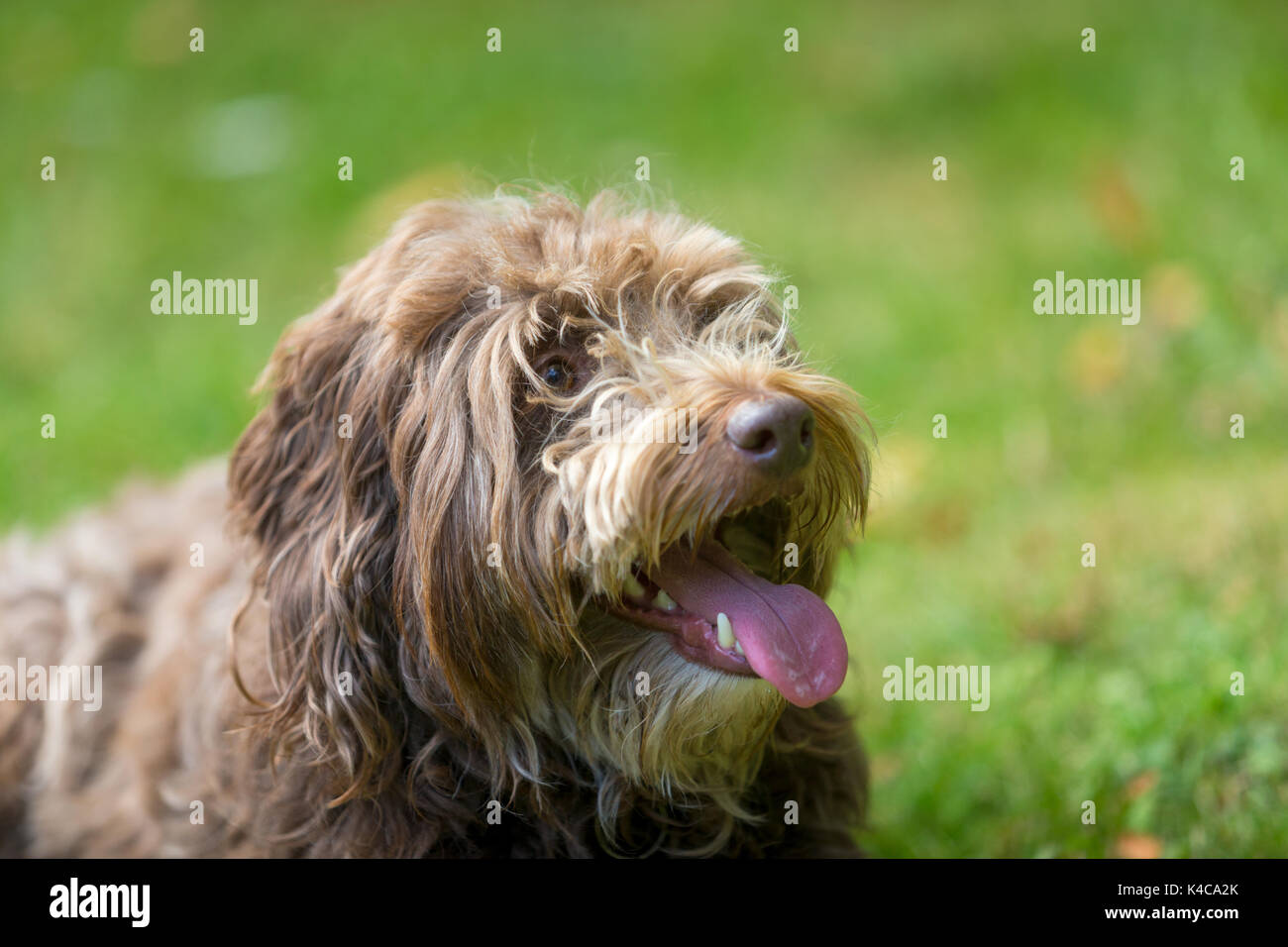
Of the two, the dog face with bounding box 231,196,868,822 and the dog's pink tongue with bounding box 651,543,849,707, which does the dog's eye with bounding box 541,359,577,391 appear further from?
the dog's pink tongue with bounding box 651,543,849,707

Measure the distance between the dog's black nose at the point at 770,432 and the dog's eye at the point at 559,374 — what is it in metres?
0.46

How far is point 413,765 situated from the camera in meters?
3.18

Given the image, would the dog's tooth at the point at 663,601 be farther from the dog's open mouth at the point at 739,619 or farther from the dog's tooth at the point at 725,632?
the dog's tooth at the point at 725,632

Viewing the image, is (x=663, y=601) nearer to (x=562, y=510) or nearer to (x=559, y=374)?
(x=562, y=510)

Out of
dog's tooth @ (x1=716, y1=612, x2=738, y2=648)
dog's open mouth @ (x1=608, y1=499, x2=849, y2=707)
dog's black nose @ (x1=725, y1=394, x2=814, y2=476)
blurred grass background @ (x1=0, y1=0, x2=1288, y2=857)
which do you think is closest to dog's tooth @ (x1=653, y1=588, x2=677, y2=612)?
dog's open mouth @ (x1=608, y1=499, x2=849, y2=707)

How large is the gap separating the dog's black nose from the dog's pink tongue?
0.36 metres

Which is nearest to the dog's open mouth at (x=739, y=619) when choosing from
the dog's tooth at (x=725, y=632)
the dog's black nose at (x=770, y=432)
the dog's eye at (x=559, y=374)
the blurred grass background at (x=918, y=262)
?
the dog's tooth at (x=725, y=632)

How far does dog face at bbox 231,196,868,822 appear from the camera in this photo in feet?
9.60

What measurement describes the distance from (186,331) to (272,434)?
476cm

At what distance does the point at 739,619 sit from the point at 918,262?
5156 millimetres

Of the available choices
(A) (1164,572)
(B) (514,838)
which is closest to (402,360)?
(B) (514,838)

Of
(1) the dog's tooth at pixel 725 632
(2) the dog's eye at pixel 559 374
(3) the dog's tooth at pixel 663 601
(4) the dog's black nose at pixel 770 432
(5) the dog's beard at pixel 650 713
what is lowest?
(5) the dog's beard at pixel 650 713

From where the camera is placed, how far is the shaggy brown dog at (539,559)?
9.76 feet

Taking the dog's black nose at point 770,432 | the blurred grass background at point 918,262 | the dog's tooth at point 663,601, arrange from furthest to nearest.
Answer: the blurred grass background at point 918,262 → the dog's tooth at point 663,601 → the dog's black nose at point 770,432
